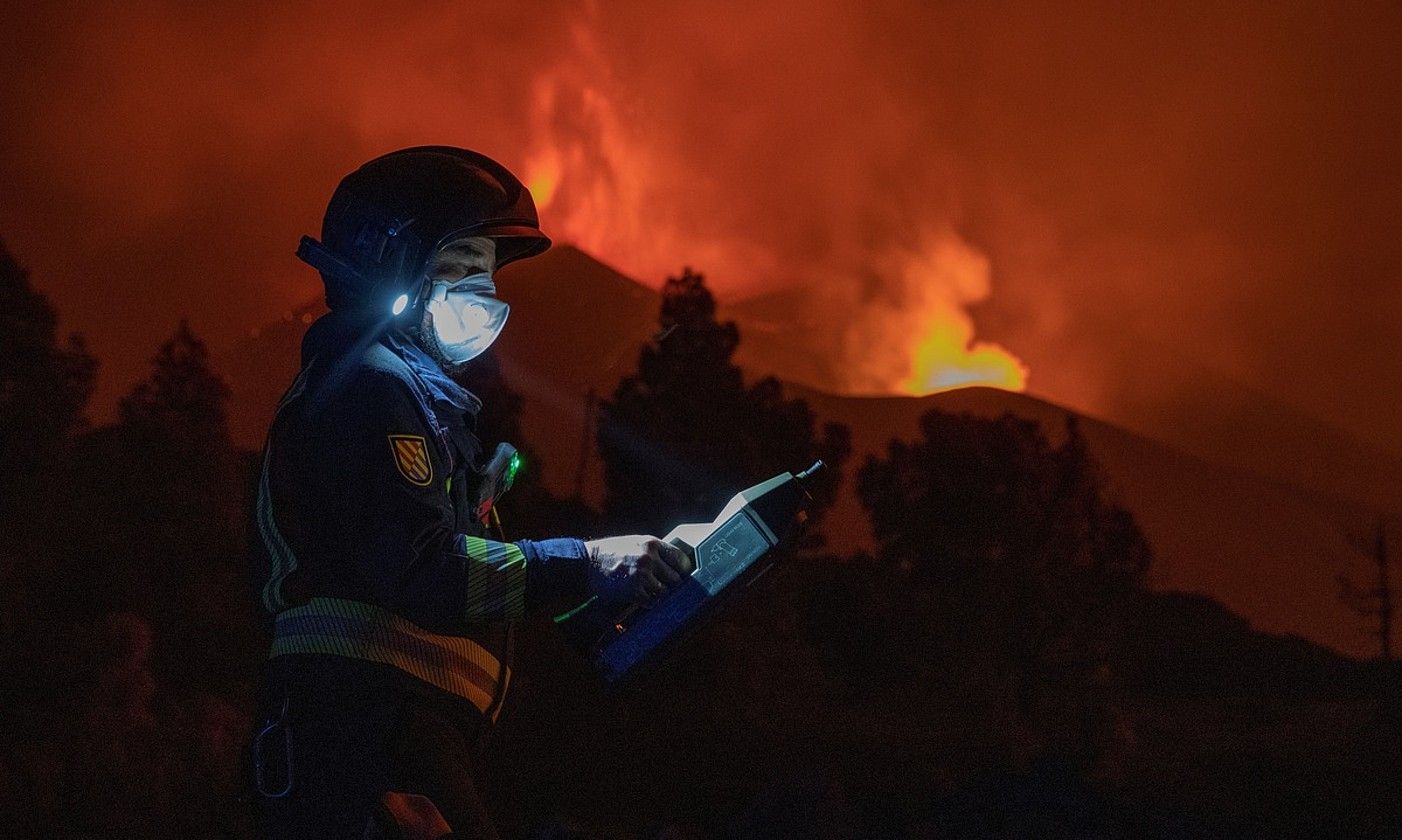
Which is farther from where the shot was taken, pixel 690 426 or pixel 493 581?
pixel 690 426

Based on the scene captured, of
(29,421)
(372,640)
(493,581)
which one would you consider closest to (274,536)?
(372,640)

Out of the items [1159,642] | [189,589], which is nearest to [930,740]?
[189,589]

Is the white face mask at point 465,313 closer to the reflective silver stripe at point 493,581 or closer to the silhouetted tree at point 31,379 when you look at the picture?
the reflective silver stripe at point 493,581

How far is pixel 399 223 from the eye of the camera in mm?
3514

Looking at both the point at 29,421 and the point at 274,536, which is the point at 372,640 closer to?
the point at 274,536

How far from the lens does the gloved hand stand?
3236 millimetres

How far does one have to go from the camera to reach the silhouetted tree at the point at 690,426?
96.3 feet

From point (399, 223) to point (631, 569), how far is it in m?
1.20

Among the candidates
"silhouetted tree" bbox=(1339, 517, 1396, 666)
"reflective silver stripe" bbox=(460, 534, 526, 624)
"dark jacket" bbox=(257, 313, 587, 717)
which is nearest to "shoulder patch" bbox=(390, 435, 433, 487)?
"dark jacket" bbox=(257, 313, 587, 717)

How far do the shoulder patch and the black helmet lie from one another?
0.53m

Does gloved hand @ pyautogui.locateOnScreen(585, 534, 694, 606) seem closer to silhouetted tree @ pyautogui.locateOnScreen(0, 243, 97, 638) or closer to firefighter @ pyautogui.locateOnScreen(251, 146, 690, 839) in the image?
firefighter @ pyautogui.locateOnScreen(251, 146, 690, 839)

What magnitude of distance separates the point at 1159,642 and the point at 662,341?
31817mm

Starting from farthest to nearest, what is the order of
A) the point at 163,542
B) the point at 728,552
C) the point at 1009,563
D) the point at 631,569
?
the point at 1009,563, the point at 163,542, the point at 728,552, the point at 631,569

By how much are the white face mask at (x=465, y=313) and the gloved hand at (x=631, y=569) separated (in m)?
0.78
